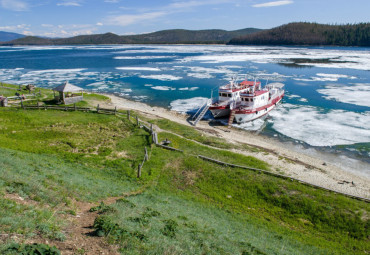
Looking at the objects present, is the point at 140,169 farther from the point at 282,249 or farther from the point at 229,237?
the point at 282,249

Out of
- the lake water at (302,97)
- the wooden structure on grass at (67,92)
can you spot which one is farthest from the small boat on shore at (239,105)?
the wooden structure on grass at (67,92)

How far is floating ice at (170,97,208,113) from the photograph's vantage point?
1606 inches

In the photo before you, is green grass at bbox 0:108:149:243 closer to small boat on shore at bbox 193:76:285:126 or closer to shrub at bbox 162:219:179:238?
shrub at bbox 162:219:179:238

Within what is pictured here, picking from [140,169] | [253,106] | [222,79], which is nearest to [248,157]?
[140,169]

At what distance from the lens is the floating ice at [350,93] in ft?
142

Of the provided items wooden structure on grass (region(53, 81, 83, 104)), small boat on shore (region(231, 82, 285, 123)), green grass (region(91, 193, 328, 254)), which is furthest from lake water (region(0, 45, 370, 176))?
green grass (region(91, 193, 328, 254))

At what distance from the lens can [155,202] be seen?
551 inches

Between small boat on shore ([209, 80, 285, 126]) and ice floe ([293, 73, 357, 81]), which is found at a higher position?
ice floe ([293, 73, 357, 81])

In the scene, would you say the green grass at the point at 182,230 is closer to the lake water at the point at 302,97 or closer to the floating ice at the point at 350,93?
the lake water at the point at 302,97

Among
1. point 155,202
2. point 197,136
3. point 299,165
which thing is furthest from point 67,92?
point 299,165

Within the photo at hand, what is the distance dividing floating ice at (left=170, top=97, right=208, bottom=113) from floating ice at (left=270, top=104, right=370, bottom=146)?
1187 cm

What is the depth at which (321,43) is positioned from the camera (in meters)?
180

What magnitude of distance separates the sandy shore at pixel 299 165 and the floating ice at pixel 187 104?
7853 millimetres

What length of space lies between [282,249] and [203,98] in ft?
120
